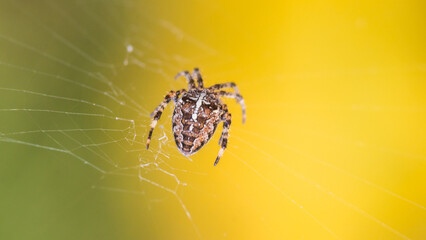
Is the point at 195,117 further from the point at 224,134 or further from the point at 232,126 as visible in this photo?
the point at 232,126

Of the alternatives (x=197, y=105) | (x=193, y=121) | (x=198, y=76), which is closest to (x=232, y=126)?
(x=198, y=76)

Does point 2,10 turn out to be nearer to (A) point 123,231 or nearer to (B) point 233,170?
(A) point 123,231

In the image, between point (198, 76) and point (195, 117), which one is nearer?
point (195, 117)

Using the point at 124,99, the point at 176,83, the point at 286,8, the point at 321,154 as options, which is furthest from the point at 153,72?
the point at 321,154

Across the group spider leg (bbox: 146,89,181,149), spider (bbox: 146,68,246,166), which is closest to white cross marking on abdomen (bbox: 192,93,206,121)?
spider (bbox: 146,68,246,166)

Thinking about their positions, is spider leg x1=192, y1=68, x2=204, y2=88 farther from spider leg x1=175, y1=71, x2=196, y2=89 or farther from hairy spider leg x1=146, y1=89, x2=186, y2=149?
hairy spider leg x1=146, y1=89, x2=186, y2=149
